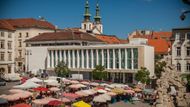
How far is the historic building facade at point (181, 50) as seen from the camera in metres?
34.3

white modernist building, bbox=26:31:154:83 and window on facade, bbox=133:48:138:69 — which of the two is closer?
window on facade, bbox=133:48:138:69

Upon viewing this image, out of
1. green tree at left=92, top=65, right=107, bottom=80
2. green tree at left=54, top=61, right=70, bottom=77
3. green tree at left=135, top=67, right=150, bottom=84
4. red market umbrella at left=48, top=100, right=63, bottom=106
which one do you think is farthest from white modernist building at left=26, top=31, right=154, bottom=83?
red market umbrella at left=48, top=100, right=63, bottom=106

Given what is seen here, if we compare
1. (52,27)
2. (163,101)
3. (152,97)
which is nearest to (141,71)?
(152,97)

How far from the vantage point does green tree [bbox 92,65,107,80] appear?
37.1 metres

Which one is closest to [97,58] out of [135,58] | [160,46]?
[135,58]

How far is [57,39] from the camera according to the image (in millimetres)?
45812

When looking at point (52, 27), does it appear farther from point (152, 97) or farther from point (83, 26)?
point (152, 97)

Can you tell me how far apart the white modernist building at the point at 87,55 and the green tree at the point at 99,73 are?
1.80 m

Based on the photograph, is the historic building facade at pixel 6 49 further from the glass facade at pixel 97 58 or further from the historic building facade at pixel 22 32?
the historic building facade at pixel 22 32

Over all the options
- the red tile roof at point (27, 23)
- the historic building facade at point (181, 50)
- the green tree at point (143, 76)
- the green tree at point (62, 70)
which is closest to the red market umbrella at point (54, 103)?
the green tree at point (143, 76)

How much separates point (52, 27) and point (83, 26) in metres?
26.1

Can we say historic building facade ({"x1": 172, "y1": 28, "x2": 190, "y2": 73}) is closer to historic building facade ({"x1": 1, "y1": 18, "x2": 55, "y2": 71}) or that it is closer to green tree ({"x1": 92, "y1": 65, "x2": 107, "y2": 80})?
green tree ({"x1": 92, "y1": 65, "x2": 107, "y2": 80})

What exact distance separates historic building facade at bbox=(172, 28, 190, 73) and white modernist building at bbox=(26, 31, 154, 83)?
3419 millimetres

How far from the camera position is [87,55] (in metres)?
41.5
